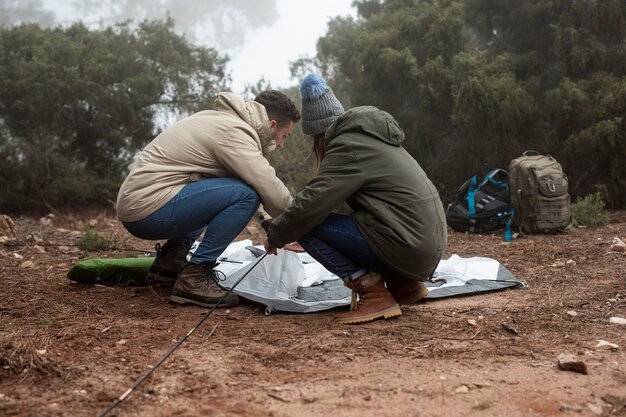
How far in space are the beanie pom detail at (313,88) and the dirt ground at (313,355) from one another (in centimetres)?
105

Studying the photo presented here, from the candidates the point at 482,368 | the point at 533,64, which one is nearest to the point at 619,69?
the point at 533,64

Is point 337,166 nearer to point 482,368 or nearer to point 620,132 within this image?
point 482,368

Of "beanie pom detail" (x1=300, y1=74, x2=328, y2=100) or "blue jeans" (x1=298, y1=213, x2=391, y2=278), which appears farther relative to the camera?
"beanie pom detail" (x1=300, y1=74, x2=328, y2=100)

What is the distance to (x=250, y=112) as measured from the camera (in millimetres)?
3354

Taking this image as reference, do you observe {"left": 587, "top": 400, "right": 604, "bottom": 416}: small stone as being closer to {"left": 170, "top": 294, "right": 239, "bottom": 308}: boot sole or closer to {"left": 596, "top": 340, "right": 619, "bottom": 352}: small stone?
{"left": 596, "top": 340, "right": 619, "bottom": 352}: small stone

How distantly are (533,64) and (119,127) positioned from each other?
186 inches

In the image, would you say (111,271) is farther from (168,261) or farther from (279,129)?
(279,129)

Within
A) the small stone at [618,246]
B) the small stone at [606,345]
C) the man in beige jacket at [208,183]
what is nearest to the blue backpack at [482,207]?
the small stone at [618,246]

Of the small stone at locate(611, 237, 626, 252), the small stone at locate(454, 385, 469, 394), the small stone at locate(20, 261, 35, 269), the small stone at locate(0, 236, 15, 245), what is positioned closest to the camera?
the small stone at locate(454, 385, 469, 394)

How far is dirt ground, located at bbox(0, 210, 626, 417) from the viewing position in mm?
1996

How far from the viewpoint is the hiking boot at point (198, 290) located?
3328 millimetres

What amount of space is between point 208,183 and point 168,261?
0.67m

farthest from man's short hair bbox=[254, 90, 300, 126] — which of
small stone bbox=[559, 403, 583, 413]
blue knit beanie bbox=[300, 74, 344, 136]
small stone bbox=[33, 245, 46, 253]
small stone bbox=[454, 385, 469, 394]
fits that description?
small stone bbox=[33, 245, 46, 253]

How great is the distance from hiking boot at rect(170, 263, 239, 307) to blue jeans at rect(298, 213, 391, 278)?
57 cm
